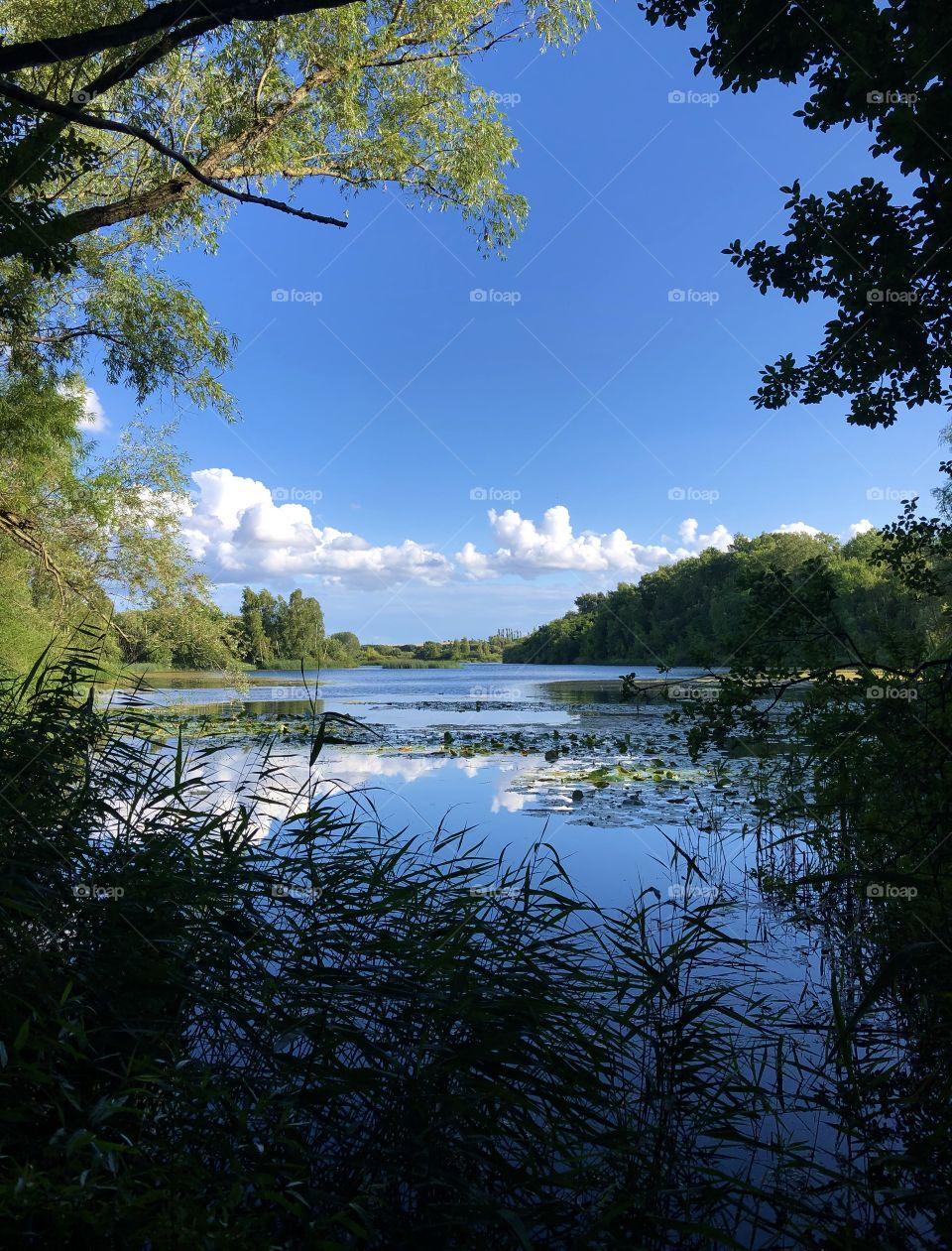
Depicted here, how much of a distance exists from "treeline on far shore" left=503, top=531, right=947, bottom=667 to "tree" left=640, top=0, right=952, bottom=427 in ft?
66.8

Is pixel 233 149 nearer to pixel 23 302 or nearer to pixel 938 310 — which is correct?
pixel 23 302

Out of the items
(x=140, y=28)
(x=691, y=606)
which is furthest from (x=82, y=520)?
(x=691, y=606)

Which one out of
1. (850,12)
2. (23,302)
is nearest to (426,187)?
(23,302)

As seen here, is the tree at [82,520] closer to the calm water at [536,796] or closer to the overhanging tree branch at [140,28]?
the calm water at [536,796]

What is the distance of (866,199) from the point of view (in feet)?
11.7

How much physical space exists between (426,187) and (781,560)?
→ 32.2m

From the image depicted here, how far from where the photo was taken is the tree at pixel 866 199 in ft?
9.93

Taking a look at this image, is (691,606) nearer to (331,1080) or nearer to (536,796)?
(536,796)

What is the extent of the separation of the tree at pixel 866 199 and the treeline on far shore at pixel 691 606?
20.4 meters

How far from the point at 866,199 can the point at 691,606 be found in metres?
52.8

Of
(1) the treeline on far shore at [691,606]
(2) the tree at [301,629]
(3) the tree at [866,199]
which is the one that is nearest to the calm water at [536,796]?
(2) the tree at [301,629]

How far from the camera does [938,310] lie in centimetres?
359

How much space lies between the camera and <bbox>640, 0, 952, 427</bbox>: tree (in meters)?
3.03

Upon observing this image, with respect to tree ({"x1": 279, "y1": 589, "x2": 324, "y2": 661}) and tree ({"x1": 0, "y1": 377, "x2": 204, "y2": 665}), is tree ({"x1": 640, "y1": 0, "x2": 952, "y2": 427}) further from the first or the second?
tree ({"x1": 0, "y1": 377, "x2": 204, "y2": 665})
